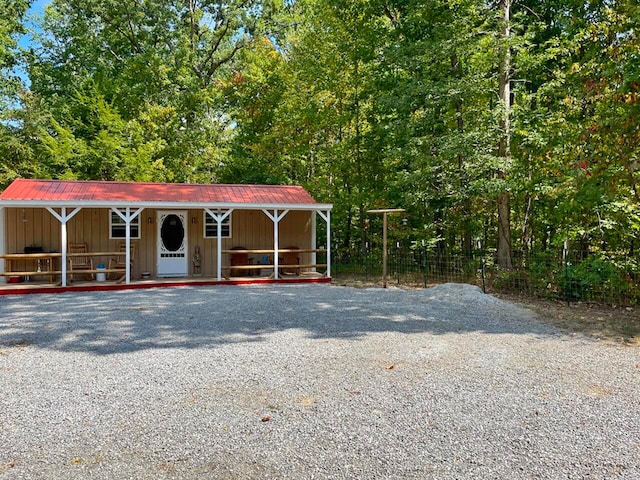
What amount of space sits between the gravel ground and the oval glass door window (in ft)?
17.7

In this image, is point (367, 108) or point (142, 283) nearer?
point (142, 283)

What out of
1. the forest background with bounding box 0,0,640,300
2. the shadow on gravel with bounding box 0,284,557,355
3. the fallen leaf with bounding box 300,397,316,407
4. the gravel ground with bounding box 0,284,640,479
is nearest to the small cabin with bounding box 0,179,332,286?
the shadow on gravel with bounding box 0,284,557,355

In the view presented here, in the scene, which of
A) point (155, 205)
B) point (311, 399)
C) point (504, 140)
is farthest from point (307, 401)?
point (504, 140)

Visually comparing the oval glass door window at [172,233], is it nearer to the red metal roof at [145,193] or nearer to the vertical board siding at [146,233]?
the vertical board siding at [146,233]

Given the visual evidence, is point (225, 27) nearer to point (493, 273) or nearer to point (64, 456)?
point (493, 273)

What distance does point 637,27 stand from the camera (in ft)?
24.3

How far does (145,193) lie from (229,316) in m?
6.26

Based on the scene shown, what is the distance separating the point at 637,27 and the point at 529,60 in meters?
3.47

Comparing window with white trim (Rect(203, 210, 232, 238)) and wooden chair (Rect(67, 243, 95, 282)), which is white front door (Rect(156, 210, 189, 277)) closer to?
window with white trim (Rect(203, 210, 232, 238))

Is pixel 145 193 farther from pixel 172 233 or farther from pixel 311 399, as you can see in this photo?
pixel 311 399

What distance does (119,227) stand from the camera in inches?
480

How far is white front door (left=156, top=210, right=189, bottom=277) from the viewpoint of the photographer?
12.5 meters

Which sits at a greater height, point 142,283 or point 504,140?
point 504,140

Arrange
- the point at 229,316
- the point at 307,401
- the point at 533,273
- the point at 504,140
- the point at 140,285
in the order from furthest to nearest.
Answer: the point at 504,140 < the point at 140,285 < the point at 533,273 < the point at 229,316 < the point at 307,401
